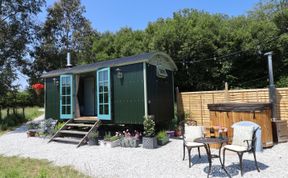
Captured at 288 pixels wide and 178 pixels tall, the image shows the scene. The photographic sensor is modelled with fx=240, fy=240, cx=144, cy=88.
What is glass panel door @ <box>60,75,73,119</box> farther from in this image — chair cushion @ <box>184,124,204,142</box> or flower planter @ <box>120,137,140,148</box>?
A: chair cushion @ <box>184,124,204,142</box>

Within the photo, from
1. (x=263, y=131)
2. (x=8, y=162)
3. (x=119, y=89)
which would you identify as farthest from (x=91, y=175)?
(x=263, y=131)

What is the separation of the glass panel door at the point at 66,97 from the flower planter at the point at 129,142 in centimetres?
351

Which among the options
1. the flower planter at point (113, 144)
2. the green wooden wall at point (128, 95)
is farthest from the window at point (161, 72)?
the flower planter at point (113, 144)

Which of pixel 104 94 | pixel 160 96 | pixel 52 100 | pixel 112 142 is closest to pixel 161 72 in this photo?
pixel 160 96

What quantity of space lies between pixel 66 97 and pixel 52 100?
1199mm

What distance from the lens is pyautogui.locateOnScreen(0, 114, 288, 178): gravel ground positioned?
17.0 ft

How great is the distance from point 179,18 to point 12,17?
1089 cm

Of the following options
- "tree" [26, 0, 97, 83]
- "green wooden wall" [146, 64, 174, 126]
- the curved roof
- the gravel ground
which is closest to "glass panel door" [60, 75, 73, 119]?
the curved roof

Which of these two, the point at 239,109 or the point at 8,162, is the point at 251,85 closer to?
the point at 239,109

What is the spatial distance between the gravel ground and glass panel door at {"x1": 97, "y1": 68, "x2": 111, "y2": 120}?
1.53m

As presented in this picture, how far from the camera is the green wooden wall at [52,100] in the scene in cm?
1134

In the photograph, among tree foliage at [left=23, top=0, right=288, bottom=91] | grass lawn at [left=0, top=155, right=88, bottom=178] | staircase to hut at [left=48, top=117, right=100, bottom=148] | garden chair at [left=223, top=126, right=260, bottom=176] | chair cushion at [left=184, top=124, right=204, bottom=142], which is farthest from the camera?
tree foliage at [left=23, top=0, right=288, bottom=91]

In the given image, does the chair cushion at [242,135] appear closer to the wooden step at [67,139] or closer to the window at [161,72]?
the window at [161,72]

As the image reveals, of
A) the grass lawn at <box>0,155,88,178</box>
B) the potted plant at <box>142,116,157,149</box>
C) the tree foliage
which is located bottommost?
the grass lawn at <box>0,155,88,178</box>
